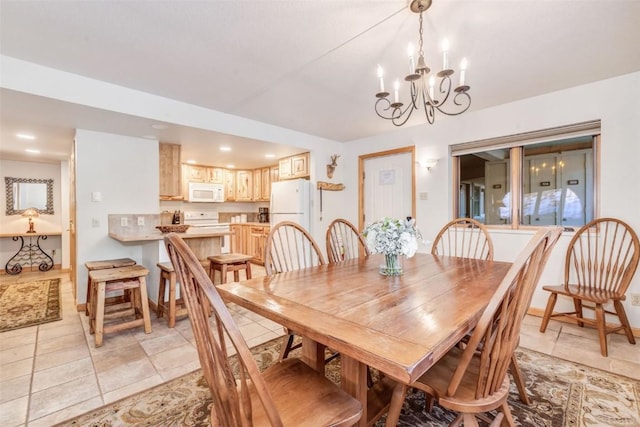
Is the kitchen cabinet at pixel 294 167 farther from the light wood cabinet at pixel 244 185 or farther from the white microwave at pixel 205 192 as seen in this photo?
the white microwave at pixel 205 192

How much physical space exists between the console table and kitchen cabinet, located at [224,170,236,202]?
3004 mm

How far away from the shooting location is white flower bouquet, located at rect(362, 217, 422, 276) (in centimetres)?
162

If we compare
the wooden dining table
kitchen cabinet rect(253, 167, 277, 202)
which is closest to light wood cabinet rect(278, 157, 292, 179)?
kitchen cabinet rect(253, 167, 277, 202)

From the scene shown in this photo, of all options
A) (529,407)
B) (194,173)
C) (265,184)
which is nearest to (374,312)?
(529,407)

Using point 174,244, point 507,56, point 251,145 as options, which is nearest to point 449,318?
point 174,244

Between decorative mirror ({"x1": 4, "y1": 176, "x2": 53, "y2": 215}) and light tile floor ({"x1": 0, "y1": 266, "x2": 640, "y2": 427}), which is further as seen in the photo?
decorative mirror ({"x1": 4, "y1": 176, "x2": 53, "y2": 215})

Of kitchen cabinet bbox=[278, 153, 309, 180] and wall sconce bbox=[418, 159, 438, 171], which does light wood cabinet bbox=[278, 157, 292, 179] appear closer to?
kitchen cabinet bbox=[278, 153, 309, 180]

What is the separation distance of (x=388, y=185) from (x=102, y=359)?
3739 millimetres

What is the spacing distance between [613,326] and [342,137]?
375 centimetres

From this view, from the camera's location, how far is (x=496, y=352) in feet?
3.26

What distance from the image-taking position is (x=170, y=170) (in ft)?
13.3

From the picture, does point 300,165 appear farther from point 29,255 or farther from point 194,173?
point 29,255

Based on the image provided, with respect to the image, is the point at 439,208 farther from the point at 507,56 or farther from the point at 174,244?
the point at 174,244

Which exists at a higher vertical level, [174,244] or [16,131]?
[16,131]
